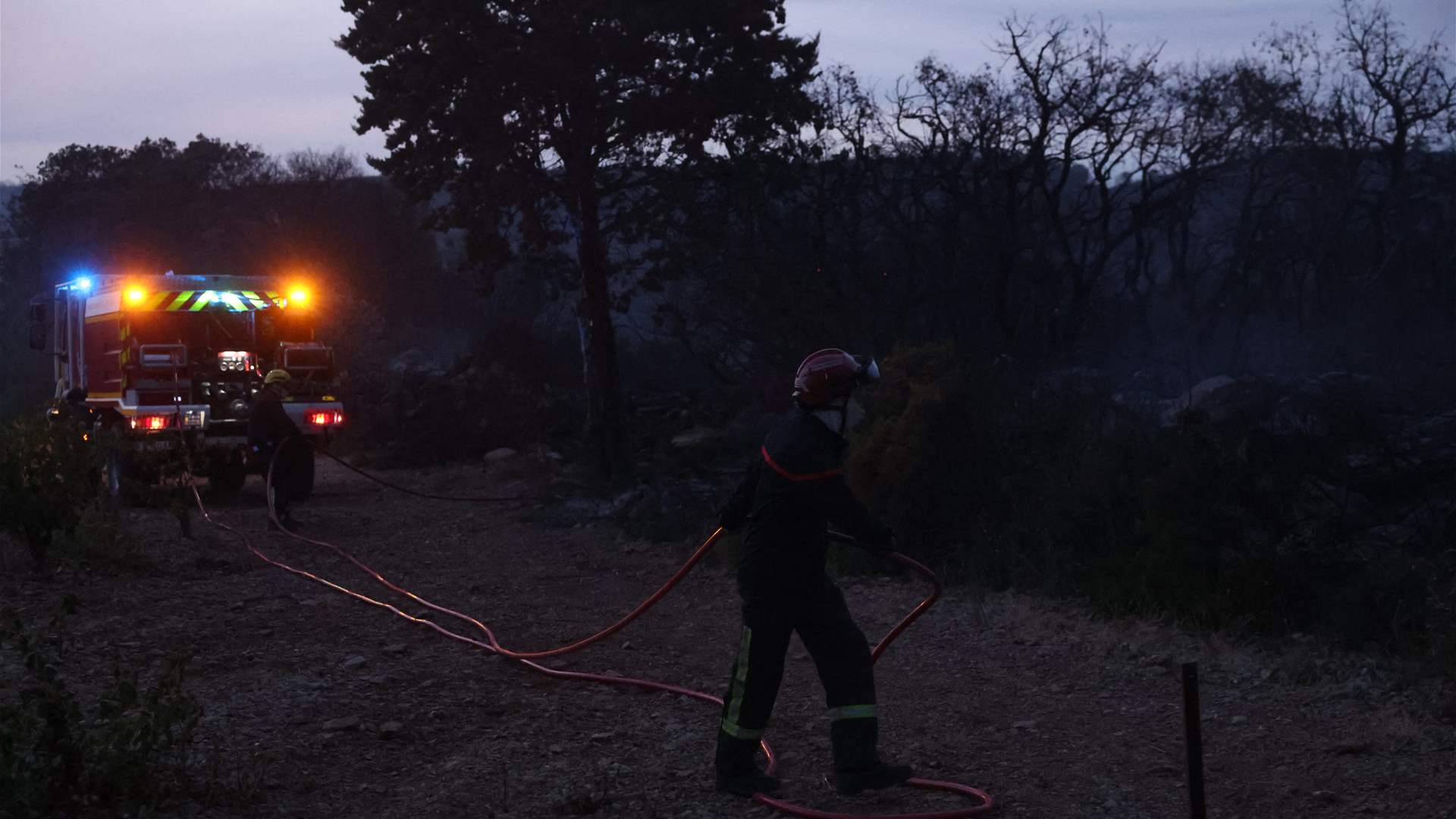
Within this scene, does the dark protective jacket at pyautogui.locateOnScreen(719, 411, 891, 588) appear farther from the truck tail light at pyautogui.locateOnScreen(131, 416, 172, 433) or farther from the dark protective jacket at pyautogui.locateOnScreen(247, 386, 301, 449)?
the truck tail light at pyautogui.locateOnScreen(131, 416, 172, 433)

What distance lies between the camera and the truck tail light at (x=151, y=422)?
15344 millimetres

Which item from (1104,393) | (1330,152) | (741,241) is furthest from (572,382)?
(1104,393)

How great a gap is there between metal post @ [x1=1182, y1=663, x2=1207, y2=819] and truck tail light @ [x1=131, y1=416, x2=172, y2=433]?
13971mm

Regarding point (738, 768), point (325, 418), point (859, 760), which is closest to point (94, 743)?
point (738, 768)

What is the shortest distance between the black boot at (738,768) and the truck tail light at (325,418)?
11756 mm

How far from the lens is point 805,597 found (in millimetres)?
5227

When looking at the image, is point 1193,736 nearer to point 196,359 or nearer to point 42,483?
point 42,483

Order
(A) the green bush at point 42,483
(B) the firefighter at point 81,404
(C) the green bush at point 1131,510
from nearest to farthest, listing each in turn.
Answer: (C) the green bush at point 1131,510 → (A) the green bush at point 42,483 → (B) the firefighter at point 81,404

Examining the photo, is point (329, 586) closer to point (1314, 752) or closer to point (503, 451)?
point (1314, 752)

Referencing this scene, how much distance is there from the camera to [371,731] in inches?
244

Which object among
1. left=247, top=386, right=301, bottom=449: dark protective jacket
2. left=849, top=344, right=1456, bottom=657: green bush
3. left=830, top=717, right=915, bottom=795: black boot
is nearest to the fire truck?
left=247, top=386, right=301, bottom=449: dark protective jacket

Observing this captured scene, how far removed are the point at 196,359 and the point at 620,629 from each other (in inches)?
412

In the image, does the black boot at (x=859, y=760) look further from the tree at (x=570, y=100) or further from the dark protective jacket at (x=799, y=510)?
the tree at (x=570, y=100)

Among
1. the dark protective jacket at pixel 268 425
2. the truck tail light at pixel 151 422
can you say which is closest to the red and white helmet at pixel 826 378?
the dark protective jacket at pixel 268 425
